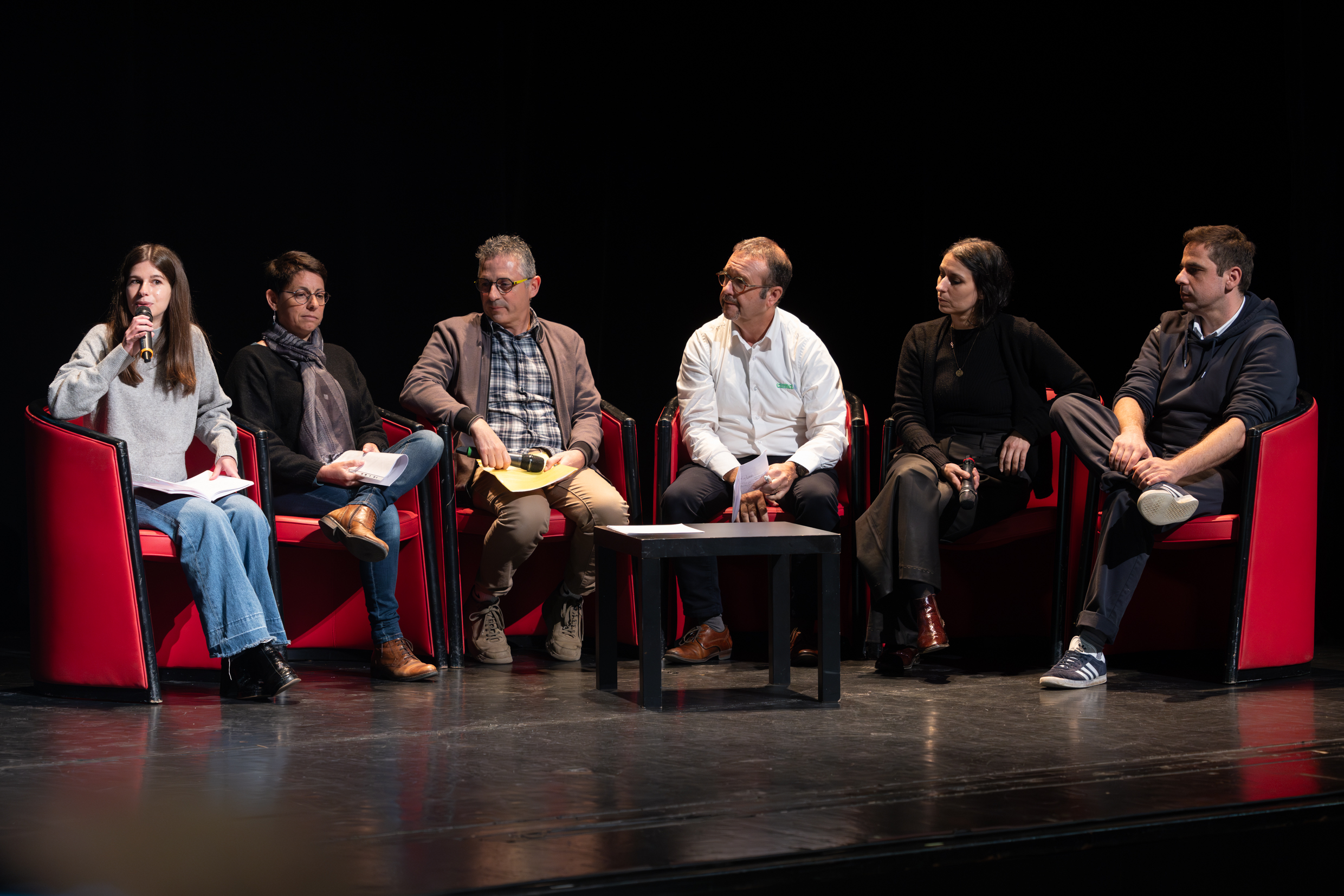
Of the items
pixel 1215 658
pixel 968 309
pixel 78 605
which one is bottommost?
pixel 1215 658

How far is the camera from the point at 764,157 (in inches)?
200

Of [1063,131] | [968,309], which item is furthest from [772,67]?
[968,309]

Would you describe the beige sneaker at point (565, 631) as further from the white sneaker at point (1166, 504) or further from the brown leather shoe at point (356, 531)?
the white sneaker at point (1166, 504)

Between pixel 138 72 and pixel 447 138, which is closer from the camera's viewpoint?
pixel 138 72

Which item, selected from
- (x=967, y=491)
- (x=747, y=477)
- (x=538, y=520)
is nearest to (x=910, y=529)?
(x=967, y=491)

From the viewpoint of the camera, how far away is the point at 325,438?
3656 millimetres

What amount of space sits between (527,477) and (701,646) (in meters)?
0.69

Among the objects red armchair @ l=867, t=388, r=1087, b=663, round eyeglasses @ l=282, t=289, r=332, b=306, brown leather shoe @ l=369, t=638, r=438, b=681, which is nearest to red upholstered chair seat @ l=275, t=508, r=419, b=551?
brown leather shoe @ l=369, t=638, r=438, b=681

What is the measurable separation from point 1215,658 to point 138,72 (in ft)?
12.2

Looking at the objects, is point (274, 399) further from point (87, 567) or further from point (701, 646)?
point (701, 646)

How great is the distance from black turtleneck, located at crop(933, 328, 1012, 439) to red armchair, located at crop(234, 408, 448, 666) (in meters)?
1.52

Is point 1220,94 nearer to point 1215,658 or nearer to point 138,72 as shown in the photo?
point 1215,658

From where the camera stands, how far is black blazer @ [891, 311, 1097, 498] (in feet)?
12.6

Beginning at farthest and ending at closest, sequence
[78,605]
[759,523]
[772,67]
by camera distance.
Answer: [772,67]
[759,523]
[78,605]
